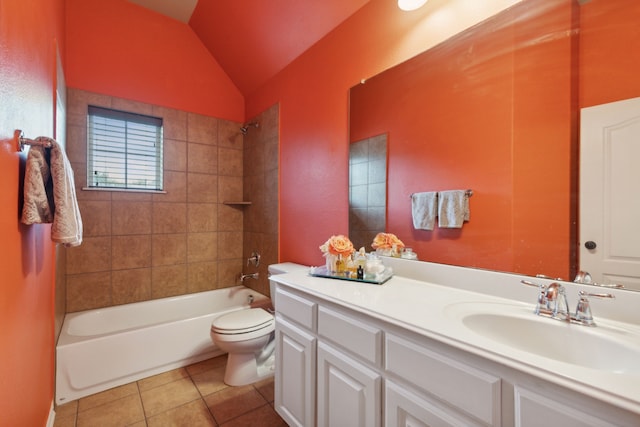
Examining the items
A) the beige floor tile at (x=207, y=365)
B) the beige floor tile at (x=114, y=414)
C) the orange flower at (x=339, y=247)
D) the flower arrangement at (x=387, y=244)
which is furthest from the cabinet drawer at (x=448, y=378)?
the beige floor tile at (x=207, y=365)

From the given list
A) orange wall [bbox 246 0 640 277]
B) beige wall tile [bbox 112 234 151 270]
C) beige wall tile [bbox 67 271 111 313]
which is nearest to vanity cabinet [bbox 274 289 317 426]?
orange wall [bbox 246 0 640 277]

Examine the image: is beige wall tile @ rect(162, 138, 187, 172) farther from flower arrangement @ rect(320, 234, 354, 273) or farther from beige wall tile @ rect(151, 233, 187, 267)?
flower arrangement @ rect(320, 234, 354, 273)

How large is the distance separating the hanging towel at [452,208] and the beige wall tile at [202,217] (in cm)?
236

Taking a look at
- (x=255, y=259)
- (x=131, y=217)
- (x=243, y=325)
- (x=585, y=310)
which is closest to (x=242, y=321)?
(x=243, y=325)

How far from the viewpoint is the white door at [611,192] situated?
0.86 metres

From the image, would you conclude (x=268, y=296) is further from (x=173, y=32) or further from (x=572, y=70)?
(x=173, y=32)

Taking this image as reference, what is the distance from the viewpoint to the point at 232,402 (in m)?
1.72

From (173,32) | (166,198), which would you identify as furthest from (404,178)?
(173,32)

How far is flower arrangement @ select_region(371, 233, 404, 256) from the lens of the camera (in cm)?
154

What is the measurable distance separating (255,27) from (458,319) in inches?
102

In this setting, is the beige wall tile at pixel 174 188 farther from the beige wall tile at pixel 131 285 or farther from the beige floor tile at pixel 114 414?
the beige floor tile at pixel 114 414

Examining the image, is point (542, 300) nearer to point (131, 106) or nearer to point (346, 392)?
point (346, 392)

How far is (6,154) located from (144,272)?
2060 millimetres

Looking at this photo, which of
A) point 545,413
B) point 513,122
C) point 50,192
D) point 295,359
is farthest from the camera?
point 295,359
